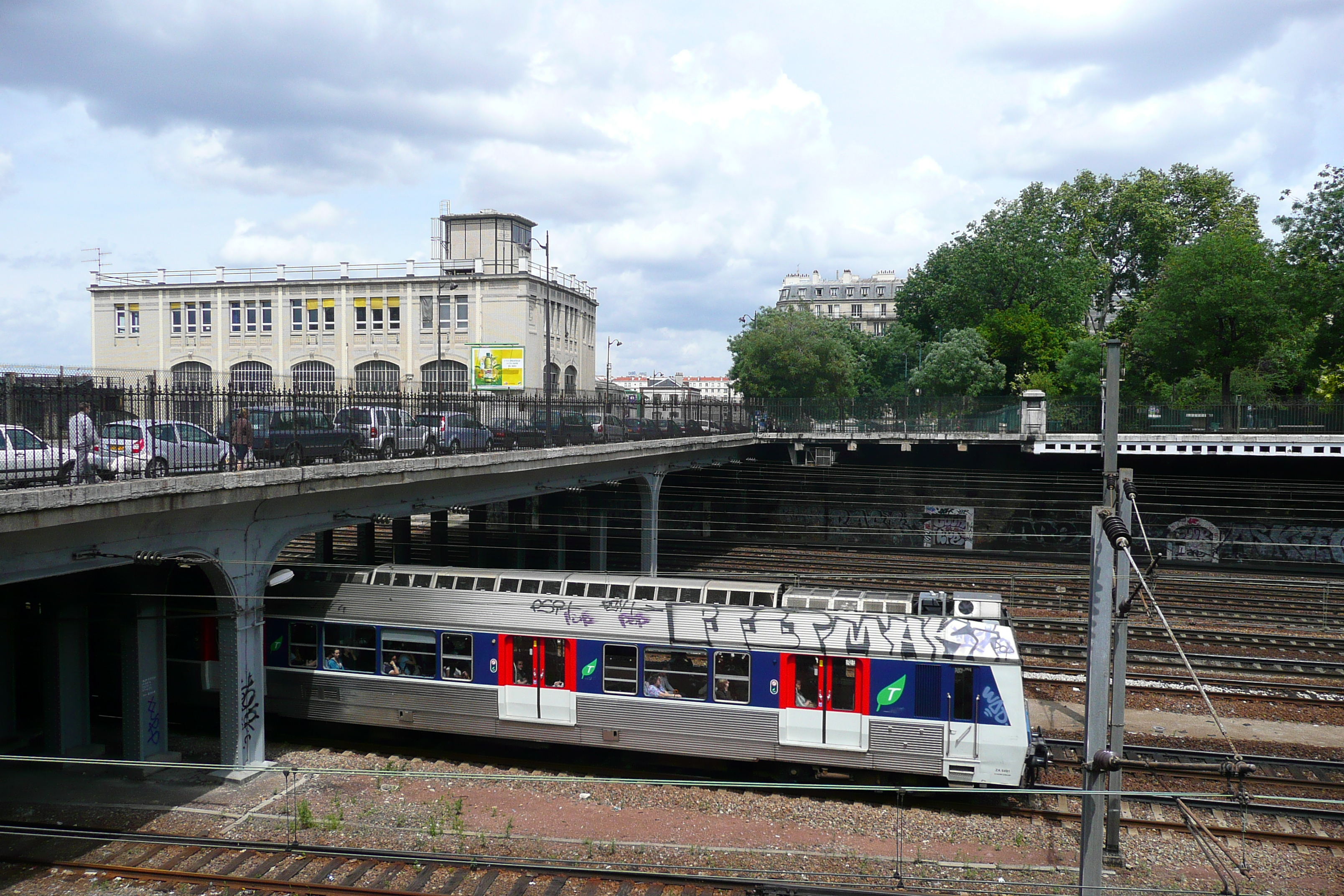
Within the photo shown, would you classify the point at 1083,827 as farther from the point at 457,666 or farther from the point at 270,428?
the point at 270,428

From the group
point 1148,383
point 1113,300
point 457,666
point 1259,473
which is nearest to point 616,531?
point 457,666

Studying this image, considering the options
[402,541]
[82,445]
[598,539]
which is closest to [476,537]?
[402,541]

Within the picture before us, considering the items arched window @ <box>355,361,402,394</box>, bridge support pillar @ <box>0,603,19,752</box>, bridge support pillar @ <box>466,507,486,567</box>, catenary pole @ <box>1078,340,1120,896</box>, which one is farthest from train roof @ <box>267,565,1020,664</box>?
arched window @ <box>355,361,402,394</box>

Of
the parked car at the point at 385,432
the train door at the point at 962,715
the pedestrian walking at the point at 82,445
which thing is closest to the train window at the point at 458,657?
the parked car at the point at 385,432

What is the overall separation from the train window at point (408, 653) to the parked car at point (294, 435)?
11.4 feet

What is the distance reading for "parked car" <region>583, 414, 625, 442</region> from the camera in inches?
1080

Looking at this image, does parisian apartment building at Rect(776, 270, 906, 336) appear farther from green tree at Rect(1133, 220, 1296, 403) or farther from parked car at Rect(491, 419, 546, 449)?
parked car at Rect(491, 419, 546, 449)

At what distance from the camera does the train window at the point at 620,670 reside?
51.7 feet

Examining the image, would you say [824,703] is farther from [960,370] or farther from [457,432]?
[960,370]

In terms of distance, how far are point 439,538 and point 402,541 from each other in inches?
→ 66.5

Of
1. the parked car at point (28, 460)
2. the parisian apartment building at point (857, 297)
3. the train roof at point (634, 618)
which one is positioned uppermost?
the parisian apartment building at point (857, 297)

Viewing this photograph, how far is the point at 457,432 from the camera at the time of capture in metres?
20.4

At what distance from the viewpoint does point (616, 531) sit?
36.3 m

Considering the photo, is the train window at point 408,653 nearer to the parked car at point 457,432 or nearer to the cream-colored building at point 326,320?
the parked car at point 457,432
